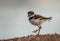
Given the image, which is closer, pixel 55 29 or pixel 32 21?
pixel 32 21

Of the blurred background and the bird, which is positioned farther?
the blurred background

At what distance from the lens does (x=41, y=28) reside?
1502mm

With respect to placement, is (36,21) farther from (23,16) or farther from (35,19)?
(23,16)

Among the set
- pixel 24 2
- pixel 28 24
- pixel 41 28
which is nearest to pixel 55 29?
pixel 41 28

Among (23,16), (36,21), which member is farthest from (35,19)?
(23,16)

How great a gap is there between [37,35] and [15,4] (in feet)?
1.19

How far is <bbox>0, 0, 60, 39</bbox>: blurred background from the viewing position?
59.8 inches

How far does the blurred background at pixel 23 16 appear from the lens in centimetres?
152

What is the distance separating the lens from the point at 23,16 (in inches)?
61.1

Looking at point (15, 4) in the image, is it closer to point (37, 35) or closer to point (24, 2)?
point (24, 2)

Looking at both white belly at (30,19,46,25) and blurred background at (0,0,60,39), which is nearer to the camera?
white belly at (30,19,46,25)

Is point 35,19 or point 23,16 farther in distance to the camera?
point 23,16

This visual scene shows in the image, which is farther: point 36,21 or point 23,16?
point 23,16

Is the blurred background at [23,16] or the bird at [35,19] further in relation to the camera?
the blurred background at [23,16]
